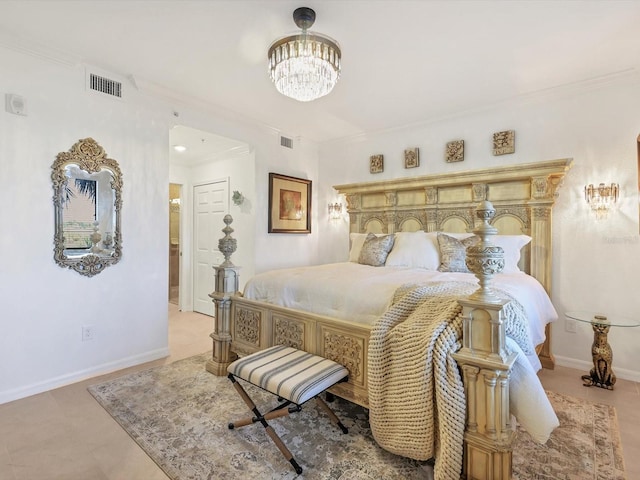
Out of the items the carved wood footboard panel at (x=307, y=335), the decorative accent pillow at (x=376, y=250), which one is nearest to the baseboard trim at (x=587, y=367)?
the decorative accent pillow at (x=376, y=250)

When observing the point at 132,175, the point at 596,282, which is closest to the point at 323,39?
the point at 132,175

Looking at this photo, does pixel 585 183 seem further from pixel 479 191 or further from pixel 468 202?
pixel 468 202

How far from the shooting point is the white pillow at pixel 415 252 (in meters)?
3.26

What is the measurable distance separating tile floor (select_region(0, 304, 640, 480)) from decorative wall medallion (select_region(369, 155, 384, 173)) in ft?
9.36

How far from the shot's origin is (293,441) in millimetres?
1939

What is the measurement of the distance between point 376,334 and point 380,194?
2.89m

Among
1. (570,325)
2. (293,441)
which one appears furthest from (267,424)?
(570,325)

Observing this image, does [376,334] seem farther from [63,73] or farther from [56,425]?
[63,73]

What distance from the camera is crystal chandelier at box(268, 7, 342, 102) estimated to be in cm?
204

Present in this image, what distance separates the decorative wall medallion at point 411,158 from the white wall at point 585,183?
26.6 inches

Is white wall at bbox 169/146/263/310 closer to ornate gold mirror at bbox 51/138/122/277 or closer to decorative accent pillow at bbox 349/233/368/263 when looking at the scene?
decorative accent pillow at bbox 349/233/368/263

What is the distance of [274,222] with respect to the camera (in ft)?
14.6

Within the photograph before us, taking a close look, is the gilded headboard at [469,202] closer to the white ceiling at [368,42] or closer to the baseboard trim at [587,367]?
the baseboard trim at [587,367]

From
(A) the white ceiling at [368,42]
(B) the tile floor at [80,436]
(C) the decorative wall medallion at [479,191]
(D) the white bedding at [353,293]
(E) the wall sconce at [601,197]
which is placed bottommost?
(B) the tile floor at [80,436]
